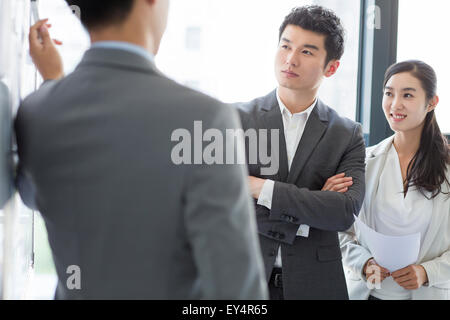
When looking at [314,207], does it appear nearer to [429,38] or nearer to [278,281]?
[278,281]

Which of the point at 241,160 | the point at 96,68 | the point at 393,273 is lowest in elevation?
the point at 393,273

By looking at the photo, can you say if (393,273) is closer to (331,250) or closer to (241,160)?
(331,250)

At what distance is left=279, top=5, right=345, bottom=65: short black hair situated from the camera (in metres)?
1.73

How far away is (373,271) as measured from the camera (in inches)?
71.6

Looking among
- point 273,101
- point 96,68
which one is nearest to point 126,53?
point 96,68

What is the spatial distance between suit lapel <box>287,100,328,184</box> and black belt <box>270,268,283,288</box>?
12.5 inches

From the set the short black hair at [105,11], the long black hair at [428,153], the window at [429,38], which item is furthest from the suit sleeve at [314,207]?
the window at [429,38]

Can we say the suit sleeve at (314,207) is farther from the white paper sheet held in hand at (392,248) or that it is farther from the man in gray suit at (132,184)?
the man in gray suit at (132,184)

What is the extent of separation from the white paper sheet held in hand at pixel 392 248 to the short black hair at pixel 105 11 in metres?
1.25

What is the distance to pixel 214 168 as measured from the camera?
28.7 inches

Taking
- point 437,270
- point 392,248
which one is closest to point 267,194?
point 392,248

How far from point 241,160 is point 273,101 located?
1.00 meters

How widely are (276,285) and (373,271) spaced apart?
1.48 ft

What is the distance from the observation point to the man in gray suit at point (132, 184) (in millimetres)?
728
